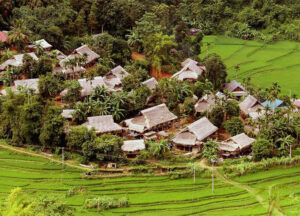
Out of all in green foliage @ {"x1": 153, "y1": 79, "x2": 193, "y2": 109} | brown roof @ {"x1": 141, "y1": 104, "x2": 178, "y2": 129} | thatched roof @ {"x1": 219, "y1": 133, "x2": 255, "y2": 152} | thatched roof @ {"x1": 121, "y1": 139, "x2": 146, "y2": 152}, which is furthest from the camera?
green foliage @ {"x1": 153, "y1": 79, "x2": 193, "y2": 109}

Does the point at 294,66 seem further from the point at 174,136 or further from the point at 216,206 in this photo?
the point at 216,206

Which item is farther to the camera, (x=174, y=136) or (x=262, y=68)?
(x=262, y=68)

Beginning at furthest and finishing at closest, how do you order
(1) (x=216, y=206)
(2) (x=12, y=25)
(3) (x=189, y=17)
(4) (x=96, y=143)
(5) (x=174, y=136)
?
1. (3) (x=189, y=17)
2. (2) (x=12, y=25)
3. (5) (x=174, y=136)
4. (4) (x=96, y=143)
5. (1) (x=216, y=206)

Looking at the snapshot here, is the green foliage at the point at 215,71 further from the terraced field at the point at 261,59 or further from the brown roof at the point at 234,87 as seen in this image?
the terraced field at the point at 261,59

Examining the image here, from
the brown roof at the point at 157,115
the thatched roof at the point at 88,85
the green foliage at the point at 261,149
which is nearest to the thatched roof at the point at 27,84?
the thatched roof at the point at 88,85

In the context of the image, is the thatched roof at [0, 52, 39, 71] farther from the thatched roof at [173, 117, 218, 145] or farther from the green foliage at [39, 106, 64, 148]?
the thatched roof at [173, 117, 218, 145]

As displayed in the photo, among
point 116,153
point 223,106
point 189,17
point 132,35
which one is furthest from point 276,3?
point 116,153

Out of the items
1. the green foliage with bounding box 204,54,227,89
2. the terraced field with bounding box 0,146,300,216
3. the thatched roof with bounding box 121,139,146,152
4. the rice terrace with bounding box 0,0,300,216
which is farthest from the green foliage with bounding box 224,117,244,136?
the green foliage with bounding box 204,54,227,89
